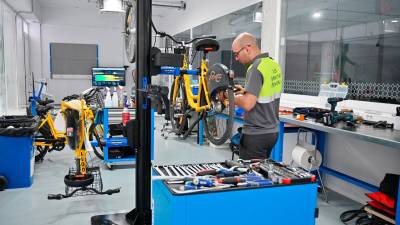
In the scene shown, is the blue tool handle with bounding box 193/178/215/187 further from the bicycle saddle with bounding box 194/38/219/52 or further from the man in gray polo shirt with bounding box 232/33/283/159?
the bicycle saddle with bounding box 194/38/219/52

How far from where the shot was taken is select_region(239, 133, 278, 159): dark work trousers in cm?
252

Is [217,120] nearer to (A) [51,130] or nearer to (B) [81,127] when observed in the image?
(B) [81,127]

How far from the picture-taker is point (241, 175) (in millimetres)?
1652

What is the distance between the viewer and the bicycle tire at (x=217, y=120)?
2279mm

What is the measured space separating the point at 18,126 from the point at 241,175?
10.9ft

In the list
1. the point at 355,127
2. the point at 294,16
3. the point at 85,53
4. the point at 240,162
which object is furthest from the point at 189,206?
the point at 85,53

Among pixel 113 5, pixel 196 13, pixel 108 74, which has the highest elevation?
pixel 196 13

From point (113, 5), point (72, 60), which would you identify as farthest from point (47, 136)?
point (72, 60)

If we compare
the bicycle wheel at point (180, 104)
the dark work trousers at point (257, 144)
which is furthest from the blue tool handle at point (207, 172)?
the bicycle wheel at point (180, 104)

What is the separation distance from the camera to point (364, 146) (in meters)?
3.58

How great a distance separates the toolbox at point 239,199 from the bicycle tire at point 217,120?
64cm

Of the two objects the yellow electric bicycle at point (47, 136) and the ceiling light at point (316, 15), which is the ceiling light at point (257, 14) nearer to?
the ceiling light at point (316, 15)

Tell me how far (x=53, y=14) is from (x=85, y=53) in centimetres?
160

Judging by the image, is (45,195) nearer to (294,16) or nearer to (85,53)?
(294,16)
